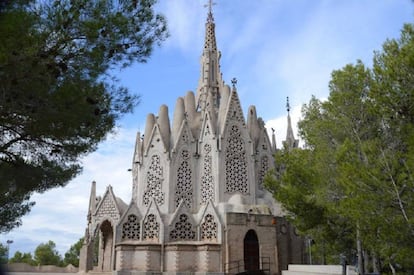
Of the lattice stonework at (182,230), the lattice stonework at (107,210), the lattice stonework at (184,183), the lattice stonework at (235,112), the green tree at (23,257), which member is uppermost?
the lattice stonework at (235,112)

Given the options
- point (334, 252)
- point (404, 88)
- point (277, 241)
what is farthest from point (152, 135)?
point (404, 88)

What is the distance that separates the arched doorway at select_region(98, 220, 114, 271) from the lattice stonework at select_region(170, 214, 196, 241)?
5.56m

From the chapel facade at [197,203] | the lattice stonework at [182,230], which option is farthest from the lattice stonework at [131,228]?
the lattice stonework at [182,230]

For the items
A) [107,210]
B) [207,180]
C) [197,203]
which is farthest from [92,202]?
[207,180]

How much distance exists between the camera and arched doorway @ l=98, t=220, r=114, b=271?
28.3 m

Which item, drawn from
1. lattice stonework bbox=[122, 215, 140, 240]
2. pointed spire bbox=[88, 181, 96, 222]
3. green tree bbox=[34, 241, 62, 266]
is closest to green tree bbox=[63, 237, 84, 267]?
green tree bbox=[34, 241, 62, 266]

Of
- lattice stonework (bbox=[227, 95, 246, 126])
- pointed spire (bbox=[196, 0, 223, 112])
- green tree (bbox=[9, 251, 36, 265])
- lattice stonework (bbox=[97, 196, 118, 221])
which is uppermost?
pointed spire (bbox=[196, 0, 223, 112])

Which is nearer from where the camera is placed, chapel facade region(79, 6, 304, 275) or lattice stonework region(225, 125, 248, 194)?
chapel facade region(79, 6, 304, 275)

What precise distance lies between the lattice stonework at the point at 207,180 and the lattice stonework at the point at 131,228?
4333mm

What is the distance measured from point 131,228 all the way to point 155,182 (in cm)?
386

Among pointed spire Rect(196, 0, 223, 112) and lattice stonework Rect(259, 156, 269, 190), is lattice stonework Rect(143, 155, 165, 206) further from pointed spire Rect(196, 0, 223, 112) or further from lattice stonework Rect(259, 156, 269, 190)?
lattice stonework Rect(259, 156, 269, 190)

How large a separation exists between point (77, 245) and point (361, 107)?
52468 mm

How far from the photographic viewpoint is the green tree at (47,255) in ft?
191

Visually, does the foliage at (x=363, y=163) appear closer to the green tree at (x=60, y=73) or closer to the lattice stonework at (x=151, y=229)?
the green tree at (x=60, y=73)
